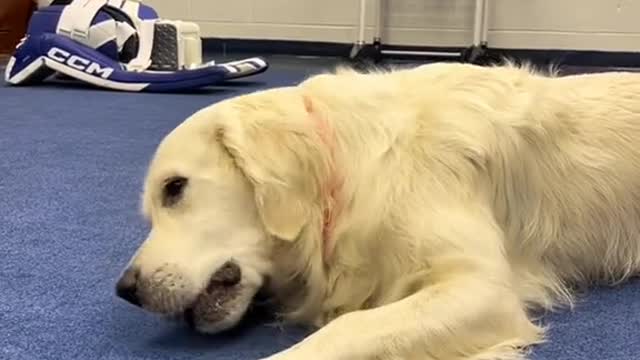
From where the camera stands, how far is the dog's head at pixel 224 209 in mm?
1329

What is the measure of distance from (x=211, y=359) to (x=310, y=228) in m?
0.23

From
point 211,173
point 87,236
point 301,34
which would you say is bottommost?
point 301,34

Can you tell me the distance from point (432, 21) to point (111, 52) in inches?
82.6

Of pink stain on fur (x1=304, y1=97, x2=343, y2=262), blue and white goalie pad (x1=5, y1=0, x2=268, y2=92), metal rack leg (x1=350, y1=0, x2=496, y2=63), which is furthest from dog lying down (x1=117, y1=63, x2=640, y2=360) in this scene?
metal rack leg (x1=350, y1=0, x2=496, y2=63)

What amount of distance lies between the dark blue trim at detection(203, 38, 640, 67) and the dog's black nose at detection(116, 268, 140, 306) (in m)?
4.39

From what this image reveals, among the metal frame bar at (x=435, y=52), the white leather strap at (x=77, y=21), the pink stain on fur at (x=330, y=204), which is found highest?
the pink stain on fur at (x=330, y=204)

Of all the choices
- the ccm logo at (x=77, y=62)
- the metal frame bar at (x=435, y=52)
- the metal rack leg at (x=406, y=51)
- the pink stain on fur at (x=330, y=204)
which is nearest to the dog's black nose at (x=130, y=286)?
the pink stain on fur at (x=330, y=204)

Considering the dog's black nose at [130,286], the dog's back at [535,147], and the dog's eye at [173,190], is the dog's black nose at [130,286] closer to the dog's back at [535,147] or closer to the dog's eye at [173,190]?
the dog's eye at [173,190]

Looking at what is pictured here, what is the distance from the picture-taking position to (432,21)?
575cm

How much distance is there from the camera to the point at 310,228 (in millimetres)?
1400

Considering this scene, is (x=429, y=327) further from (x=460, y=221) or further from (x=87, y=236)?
(x=87, y=236)

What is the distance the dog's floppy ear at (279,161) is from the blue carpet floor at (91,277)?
0.18 m

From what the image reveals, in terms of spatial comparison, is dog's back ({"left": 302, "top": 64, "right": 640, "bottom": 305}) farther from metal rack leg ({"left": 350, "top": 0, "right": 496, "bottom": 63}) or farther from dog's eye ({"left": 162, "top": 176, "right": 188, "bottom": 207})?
metal rack leg ({"left": 350, "top": 0, "right": 496, "bottom": 63})

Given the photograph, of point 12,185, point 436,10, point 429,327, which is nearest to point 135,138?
point 12,185
